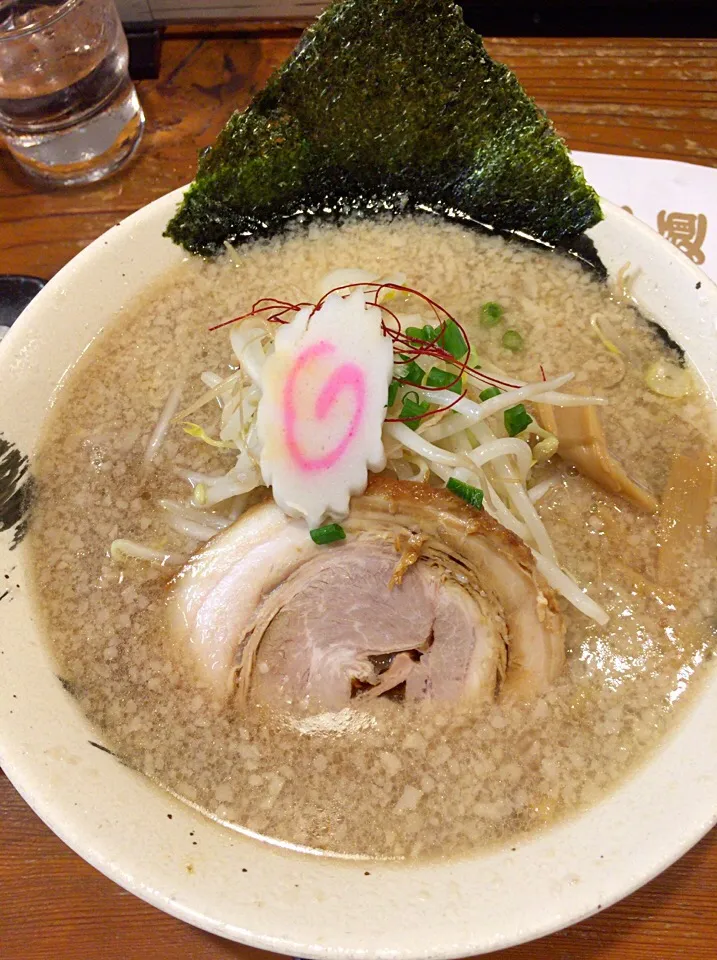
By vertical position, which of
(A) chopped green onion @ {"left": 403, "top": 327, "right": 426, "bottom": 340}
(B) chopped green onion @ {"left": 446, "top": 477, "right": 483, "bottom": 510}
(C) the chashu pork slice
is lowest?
(C) the chashu pork slice

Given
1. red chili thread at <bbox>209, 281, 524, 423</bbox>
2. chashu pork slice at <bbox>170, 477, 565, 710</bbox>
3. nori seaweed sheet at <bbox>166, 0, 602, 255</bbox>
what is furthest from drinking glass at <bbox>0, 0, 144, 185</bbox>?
chashu pork slice at <bbox>170, 477, 565, 710</bbox>

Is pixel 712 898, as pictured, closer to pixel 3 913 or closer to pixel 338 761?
pixel 338 761

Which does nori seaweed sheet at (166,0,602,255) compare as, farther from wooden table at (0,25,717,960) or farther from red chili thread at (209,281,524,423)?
wooden table at (0,25,717,960)

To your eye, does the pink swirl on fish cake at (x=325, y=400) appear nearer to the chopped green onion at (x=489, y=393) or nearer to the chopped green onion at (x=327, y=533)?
the chopped green onion at (x=327, y=533)

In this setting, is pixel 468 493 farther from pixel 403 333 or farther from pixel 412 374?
Result: pixel 403 333

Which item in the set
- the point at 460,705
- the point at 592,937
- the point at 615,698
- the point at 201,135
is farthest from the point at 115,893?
the point at 201,135

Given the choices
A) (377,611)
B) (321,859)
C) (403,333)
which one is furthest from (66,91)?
(321,859)
